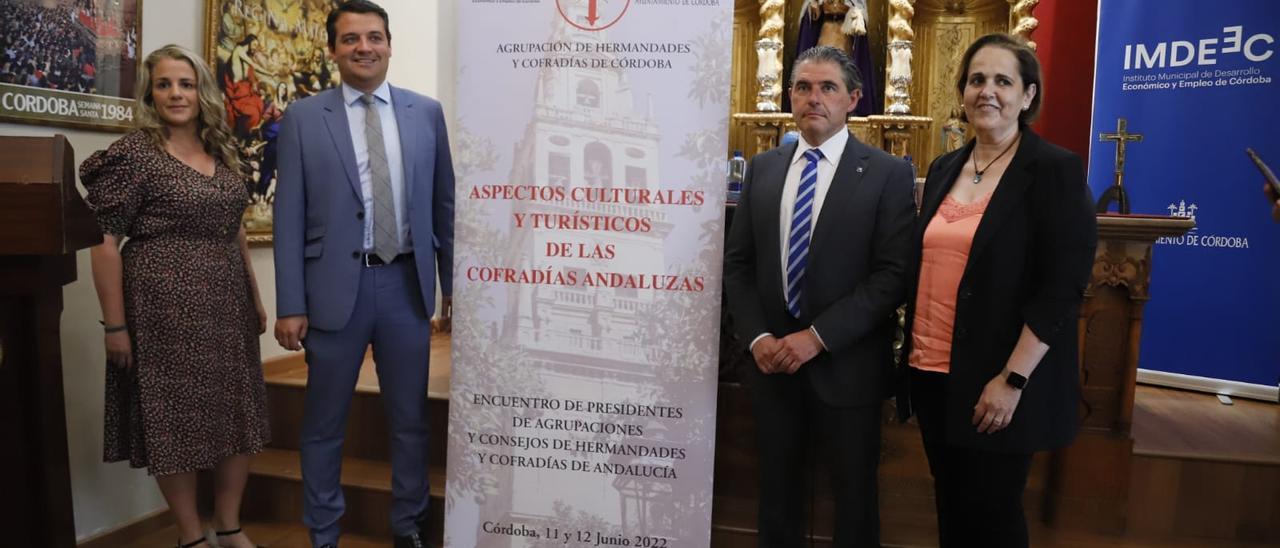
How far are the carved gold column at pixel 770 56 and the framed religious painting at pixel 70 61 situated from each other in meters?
4.29

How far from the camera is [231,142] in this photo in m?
2.39

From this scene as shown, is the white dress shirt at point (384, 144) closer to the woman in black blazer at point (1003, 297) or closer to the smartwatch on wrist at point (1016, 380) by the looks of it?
the woman in black blazer at point (1003, 297)

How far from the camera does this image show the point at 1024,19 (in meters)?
5.53

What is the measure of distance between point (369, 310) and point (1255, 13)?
411cm

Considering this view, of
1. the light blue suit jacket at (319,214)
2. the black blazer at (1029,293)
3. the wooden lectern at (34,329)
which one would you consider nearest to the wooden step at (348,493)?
the light blue suit jacket at (319,214)

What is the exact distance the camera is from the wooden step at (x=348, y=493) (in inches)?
109

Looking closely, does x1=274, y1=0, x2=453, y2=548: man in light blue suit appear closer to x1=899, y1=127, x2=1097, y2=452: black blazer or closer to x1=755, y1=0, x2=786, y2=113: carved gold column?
x1=899, y1=127, x2=1097, y2=452: black blazer

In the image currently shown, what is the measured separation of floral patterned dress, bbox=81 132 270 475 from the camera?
2.19m

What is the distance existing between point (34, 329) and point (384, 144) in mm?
1067

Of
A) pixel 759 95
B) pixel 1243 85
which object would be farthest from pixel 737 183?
pixel 759 95

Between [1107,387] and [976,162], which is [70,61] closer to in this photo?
[976,162]

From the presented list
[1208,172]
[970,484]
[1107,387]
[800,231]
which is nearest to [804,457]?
[970,484]

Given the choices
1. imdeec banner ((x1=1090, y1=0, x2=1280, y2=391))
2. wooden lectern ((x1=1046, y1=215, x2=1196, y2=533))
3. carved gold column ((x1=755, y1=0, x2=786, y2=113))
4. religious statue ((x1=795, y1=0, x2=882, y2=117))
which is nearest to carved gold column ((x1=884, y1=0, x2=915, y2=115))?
religious statue ((x1=795, y1=0, x2=882, y2=117))

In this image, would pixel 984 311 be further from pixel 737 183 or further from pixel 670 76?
pixel 737 183
